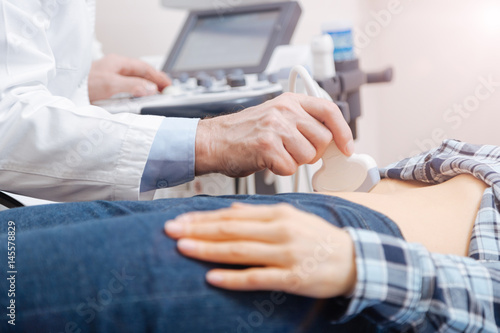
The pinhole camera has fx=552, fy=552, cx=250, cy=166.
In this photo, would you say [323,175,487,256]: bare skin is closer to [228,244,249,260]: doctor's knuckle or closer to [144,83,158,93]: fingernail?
[228,244,249,260]: doctor's knuckle

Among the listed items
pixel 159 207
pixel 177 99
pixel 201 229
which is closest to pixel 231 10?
pixel 177 99

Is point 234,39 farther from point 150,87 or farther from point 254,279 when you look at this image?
point 254,279

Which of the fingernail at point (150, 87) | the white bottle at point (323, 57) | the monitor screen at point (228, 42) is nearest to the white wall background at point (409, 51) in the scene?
the white bottle at point (323, 57)

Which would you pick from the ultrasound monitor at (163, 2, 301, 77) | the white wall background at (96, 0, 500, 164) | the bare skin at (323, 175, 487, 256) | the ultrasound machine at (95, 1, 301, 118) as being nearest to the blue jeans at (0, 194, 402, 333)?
the bare skin at (323, 175, 487, 256)

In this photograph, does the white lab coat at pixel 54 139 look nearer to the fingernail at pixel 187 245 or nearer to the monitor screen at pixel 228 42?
the fingernail at pixel 187 245

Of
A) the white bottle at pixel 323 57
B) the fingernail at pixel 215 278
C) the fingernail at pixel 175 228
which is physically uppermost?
the white bottle at pixel 323 57

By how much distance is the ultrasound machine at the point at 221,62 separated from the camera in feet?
4.55

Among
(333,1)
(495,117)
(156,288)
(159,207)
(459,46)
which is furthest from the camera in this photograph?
(333,1)

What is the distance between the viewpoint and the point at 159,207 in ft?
2.55

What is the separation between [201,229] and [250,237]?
6 cm

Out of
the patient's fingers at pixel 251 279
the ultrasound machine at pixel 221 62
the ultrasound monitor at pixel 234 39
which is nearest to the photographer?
the patient's fingers at pixel 251 279

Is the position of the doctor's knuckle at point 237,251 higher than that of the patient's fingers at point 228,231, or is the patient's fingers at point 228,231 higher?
the patient's fingers at point 228,231

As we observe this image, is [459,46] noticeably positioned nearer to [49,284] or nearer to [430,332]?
[430,332]

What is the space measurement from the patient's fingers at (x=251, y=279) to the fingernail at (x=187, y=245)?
0.10ft
